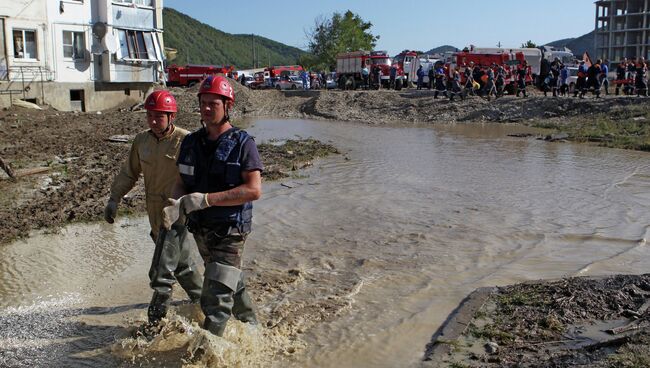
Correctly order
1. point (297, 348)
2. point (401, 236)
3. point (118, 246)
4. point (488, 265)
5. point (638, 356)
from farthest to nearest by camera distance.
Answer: point (401, 236) → point (118, 246) → point (488, 265) → point (297, 348) → point (638, 356)

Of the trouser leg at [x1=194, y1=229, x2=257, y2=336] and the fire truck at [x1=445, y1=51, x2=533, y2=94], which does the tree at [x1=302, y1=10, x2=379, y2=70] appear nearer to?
the fire truck at [x1=445, y1=51, x2=533, y2=94]

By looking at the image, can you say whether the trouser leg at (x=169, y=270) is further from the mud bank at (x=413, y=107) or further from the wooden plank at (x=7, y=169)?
the mud bank at (x=413, y=107)

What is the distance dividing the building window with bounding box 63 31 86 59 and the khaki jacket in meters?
27.6

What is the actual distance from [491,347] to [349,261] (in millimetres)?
2936

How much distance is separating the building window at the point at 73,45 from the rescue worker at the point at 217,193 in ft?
94.3

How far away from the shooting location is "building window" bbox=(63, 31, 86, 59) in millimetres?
30328

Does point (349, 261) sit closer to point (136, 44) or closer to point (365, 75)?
point (136, 44)

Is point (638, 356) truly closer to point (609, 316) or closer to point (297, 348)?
point (609, 316)

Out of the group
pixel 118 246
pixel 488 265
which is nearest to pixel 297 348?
pixel 488 265

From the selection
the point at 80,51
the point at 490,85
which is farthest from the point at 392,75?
the point at 80,51

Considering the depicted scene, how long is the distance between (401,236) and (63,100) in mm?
25281

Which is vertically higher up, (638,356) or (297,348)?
(638,356)

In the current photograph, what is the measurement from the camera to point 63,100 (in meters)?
29.9

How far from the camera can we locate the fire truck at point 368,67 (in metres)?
42.2
